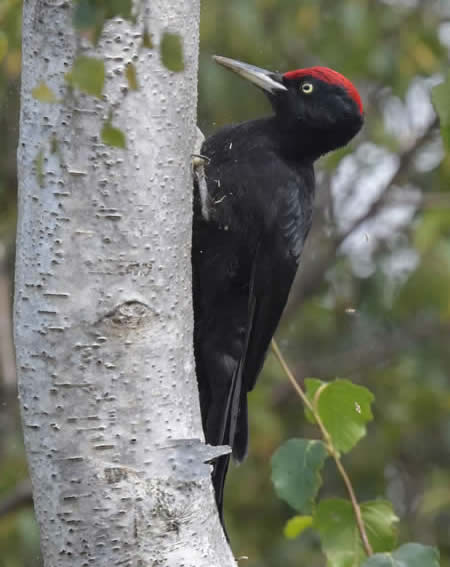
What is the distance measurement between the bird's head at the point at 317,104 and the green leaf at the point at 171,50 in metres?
1.63

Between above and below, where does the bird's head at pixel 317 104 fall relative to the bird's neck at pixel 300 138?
above

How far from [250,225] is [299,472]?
2.42 ft

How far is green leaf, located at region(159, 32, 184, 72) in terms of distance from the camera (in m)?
1.13

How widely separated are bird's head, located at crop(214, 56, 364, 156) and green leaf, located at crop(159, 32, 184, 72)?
1.63m

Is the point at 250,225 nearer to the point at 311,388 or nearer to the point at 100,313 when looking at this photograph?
the point at 311,388

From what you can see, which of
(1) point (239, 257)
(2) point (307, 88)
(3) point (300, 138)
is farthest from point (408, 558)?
(2) point (307, 88)

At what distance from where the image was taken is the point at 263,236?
2676 millimetres

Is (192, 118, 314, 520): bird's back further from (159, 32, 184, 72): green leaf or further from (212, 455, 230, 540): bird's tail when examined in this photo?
(159, 32, 184, 72): green leaf

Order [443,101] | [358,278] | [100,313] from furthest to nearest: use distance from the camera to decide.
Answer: [358,278] < [443,101] < [100,313]

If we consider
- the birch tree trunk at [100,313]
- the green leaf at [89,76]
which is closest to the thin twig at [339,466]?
the birch tree trunk at [100,313]

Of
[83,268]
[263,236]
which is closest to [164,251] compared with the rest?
[83,268]

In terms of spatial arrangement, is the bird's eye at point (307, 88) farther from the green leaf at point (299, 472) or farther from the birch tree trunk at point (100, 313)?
the birch tree trunk at point (100, 313)

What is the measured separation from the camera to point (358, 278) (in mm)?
5469

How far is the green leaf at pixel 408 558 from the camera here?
6.56 feet
